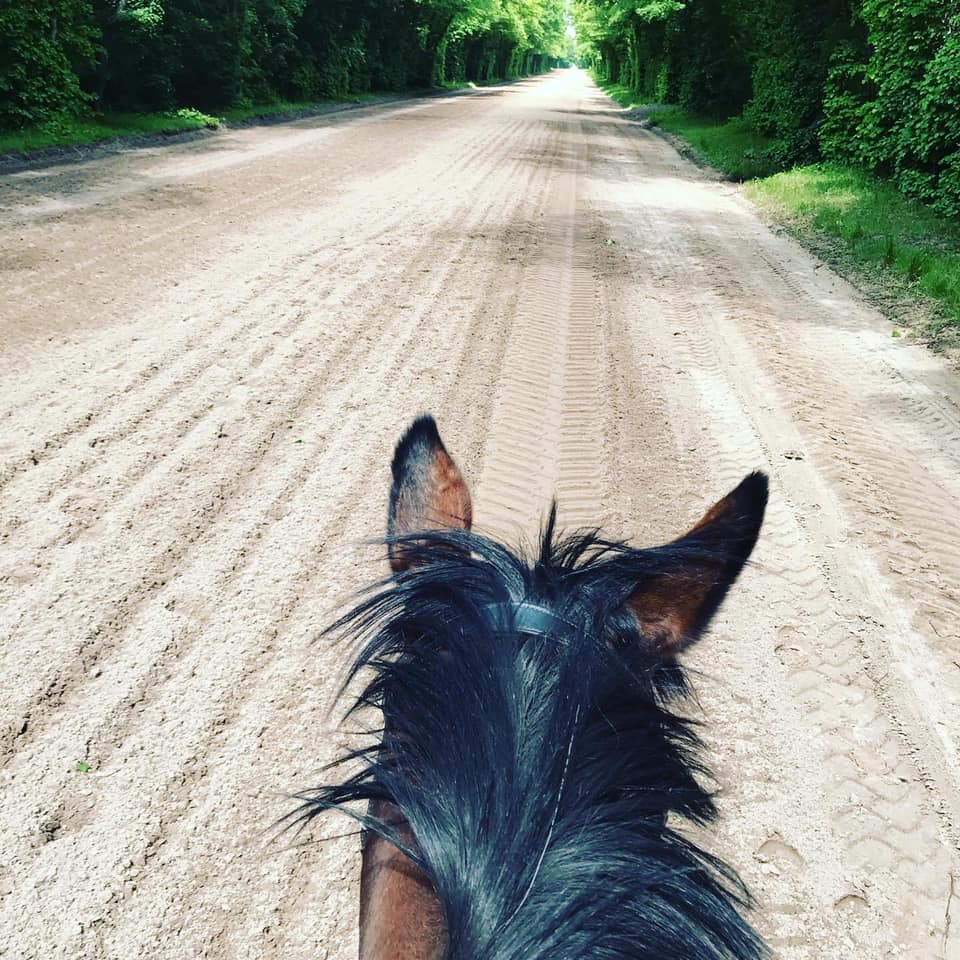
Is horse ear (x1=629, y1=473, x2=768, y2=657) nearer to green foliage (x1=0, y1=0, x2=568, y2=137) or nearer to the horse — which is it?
the horse

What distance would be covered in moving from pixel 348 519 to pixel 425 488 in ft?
5.66

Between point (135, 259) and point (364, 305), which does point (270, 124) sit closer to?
point (135, 259)

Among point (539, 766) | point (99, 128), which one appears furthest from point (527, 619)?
point (99, 128)

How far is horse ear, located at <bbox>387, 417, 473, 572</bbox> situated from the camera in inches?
61.7

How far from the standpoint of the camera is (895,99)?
10789 mm

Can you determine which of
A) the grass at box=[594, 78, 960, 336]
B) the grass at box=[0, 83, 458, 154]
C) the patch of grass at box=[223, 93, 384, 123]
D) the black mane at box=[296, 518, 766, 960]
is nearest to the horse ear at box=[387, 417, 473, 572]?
the black mane at box=[296, 518, 766, 960]

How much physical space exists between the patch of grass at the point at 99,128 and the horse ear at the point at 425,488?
1220 cm

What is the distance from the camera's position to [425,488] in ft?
5.36

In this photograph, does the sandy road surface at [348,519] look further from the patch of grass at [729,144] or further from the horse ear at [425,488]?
the patch of grass at [729,144]

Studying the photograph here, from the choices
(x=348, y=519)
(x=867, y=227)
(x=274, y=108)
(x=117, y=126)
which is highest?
(x=117, y=126)

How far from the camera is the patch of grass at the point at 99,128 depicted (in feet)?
37.0

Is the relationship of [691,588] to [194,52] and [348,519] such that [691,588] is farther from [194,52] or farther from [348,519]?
[194,52]

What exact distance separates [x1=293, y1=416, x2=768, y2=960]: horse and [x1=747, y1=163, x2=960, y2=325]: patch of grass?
6.54 metres

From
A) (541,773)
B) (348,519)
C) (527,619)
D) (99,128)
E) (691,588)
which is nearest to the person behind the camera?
(541,773)
